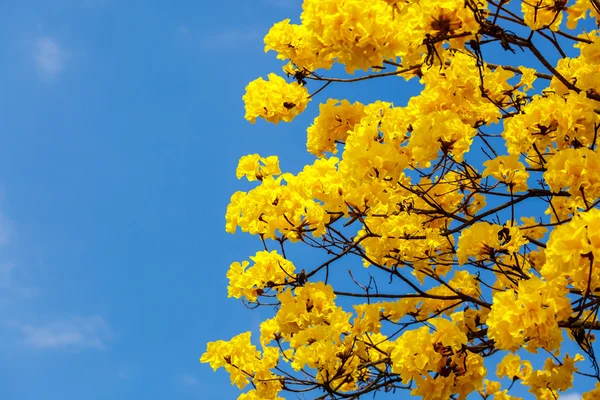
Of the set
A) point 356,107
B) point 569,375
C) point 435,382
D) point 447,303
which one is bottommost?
point 435,382

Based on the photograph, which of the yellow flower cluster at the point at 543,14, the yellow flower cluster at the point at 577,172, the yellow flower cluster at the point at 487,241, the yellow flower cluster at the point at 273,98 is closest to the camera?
the yellow flower cluster at the point at 577,172

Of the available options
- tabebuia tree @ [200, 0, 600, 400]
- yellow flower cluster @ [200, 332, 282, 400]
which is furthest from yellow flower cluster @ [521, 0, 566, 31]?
yellow flower cluster @ [200, 332, 282, 400]

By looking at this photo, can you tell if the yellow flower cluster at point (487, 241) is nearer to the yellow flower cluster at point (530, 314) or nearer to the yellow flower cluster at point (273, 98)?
the yellow flower cluster at point (530, 314)

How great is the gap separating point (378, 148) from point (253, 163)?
1373 mm

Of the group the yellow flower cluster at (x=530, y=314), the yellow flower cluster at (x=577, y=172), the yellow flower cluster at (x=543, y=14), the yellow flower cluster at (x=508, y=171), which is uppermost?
the yellow flower cluster at (x=543, y=14)

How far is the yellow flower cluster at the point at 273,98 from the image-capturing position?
5.20 m

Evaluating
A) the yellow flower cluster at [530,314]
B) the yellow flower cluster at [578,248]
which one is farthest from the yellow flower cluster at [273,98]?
the yellow flower cluster at [578,248]

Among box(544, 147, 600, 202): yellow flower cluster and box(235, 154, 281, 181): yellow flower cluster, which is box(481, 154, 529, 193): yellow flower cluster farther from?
box(235, 154, 281, 181): yellow flower cluster

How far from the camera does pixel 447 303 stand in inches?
220

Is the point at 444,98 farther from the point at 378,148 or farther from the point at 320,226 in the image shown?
Answer: the point at 320,226

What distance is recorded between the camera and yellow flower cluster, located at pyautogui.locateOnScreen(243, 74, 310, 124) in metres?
5.20

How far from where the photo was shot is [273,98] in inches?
204

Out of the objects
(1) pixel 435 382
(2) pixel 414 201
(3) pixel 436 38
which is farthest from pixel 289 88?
(1) pixel 435 382

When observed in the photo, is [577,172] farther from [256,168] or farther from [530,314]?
[256,168]
